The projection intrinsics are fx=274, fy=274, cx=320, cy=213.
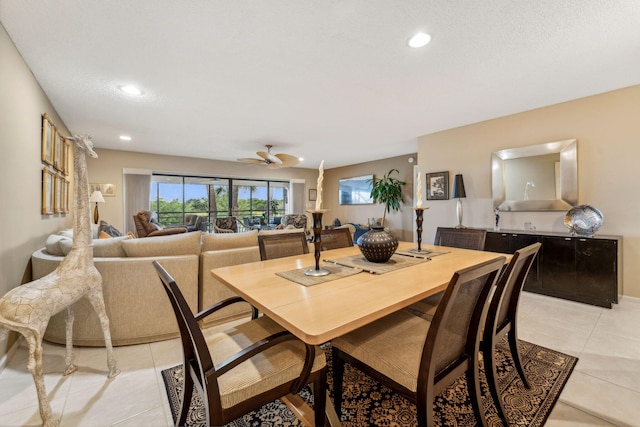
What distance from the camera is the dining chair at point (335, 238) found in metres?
2.41

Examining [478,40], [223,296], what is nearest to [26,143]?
[223,296]

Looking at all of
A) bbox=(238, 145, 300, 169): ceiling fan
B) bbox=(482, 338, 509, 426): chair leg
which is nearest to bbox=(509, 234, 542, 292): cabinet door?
bbox=(482, 338, 509, 426): chair leg

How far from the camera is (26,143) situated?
7.65ft

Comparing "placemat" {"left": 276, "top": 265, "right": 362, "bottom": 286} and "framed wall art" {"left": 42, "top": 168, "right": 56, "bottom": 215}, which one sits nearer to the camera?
"placemat" {"left": 276, "top": 265, "right": 362, "bottom": 286}

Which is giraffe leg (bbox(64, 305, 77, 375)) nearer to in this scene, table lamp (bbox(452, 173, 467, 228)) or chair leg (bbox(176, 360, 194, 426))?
chair leg (bbox(176, 360, 194, 426))

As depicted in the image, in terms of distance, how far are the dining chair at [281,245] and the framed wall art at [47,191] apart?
252 centimetres

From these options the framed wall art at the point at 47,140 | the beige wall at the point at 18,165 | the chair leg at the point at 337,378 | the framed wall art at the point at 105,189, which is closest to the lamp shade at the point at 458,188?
the chair leg at the point at 337,378

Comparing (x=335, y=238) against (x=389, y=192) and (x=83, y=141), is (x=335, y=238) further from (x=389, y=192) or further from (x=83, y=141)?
(x=389, y=192)

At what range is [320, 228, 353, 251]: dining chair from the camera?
7.91 ft

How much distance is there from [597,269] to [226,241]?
3.77 meters

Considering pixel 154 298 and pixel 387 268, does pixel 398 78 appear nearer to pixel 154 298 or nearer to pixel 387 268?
pixel 387 268

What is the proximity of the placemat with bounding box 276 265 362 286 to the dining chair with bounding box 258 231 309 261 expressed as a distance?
502 mm

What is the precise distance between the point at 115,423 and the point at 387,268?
1.64 m

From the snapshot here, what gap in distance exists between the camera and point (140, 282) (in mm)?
2176
